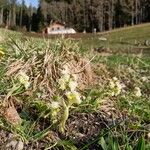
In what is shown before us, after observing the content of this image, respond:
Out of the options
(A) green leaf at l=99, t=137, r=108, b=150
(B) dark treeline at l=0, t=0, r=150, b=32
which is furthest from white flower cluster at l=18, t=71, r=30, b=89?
(B) dark treeline at l=0, t=0, r=150, b=32

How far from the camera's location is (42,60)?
14.5ft

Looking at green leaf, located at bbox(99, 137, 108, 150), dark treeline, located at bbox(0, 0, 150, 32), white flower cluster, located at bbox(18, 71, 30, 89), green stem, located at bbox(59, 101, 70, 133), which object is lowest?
green leaf, located at bbox(99, 137, 108, 150)

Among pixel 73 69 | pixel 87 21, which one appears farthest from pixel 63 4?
pixel 73 69

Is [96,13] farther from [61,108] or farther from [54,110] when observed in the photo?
[54,110]

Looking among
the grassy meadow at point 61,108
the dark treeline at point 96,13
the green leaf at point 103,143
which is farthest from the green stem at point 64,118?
the dark treeline at point 96,13

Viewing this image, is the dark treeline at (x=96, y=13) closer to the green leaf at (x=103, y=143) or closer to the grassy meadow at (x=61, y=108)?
the grassy meadow at (x=61, y=108)

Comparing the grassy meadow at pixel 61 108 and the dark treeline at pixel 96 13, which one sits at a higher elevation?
the dark treeline at pixel 96 13

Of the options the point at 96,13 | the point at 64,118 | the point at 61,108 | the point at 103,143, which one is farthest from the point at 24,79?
the point at 96,13

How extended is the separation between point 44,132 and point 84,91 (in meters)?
1.17

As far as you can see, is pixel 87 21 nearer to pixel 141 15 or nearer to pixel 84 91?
pixel 141 15

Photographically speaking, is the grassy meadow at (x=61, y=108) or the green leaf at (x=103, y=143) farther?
the grassy meadow at (x=61, y=108)

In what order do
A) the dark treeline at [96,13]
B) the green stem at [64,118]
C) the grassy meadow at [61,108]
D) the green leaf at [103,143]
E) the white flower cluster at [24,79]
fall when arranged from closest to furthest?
the green leaf at [103,143], the grassy meadow at [61,108], the green stem at [64,118], the white flower cluster at [24,79], the dark treeline at [96,13]

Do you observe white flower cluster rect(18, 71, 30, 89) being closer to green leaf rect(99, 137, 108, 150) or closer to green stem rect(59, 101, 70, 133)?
green stem rect(59, 101, 70, 133)

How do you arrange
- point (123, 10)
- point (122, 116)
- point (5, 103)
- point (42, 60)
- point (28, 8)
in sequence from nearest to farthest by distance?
1. point (5, 103)
2. point (122, 116)
3. point (42, 60)
4. point (123, 10)
5. point (28, 8)
